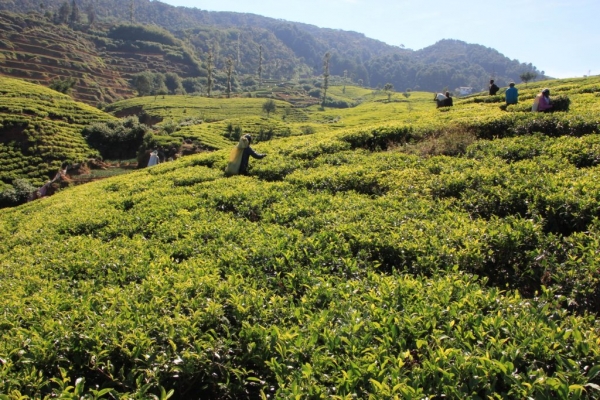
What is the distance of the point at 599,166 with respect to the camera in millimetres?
6418

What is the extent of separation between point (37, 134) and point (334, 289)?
46893mm

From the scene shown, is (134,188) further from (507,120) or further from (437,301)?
(507,120)

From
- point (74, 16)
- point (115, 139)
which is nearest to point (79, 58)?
point (74, 16)

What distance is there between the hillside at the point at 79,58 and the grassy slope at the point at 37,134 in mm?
32340

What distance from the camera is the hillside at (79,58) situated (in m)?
86.2

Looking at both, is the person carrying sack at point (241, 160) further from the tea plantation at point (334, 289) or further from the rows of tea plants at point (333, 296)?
the rows of tea plants at point (333, 296)

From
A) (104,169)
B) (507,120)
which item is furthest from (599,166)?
(104,169)

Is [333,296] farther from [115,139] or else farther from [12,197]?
[115,139]

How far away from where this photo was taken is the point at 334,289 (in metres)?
3.89

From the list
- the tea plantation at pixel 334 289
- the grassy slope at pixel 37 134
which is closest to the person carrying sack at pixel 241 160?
the tea plantation at pixel 334 289

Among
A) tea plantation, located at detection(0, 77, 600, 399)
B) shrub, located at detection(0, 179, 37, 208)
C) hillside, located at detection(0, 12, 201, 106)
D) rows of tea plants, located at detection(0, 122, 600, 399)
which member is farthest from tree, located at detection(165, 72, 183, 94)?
rows of tea plants, located at detection(0, 122, 600, 399)

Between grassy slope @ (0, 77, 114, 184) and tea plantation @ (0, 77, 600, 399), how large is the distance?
112 feet

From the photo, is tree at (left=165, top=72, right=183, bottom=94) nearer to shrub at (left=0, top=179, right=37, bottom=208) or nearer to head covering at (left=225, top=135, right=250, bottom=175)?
shrub at (left=0, top=179, right=37, bottom=208)

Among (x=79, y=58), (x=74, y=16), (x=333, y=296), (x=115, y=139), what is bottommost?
(x=115, y=139)
